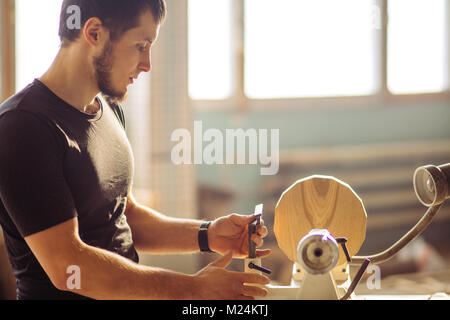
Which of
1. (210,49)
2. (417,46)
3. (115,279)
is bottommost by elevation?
(115,279)

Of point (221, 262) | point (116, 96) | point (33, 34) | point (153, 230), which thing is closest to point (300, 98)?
point (33, 34)

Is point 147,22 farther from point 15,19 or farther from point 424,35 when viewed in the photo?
point 424,35

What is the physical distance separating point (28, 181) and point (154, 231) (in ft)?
1.92

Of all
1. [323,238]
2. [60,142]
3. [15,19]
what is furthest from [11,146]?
[15,19]

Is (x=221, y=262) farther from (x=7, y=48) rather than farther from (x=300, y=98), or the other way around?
(x=300, y=98)

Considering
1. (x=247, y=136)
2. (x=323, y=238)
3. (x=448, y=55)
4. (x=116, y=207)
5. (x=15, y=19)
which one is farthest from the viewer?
(x=448, y=55)

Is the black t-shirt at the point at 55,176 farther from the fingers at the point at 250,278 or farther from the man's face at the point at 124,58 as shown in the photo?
the fingers at the point at 250,278

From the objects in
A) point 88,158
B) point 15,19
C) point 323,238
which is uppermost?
point 15,19

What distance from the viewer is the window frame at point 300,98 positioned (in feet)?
15.3

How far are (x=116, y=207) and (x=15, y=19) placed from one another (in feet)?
8.05

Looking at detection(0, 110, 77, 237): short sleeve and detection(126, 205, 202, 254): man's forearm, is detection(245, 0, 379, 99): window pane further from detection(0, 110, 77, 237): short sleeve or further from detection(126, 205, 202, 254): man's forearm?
detection(0, 110, 77, 237): short sleeve

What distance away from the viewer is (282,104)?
5039 mm

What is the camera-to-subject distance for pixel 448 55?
605 centimetres

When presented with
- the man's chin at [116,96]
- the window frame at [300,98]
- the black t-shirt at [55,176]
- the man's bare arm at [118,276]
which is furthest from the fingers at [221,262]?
the window frame at [300,98]
